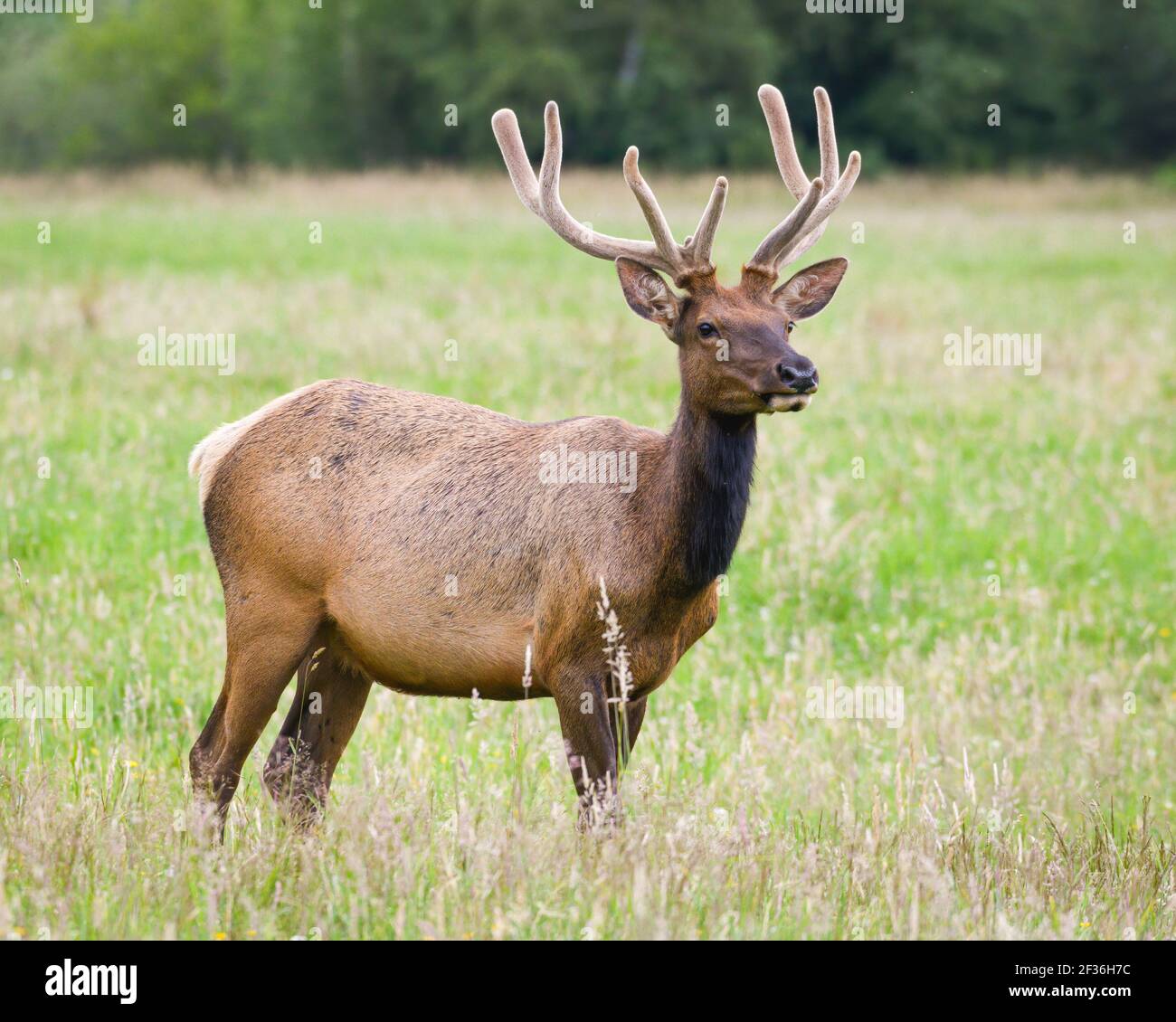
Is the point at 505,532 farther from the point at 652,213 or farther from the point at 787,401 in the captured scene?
the point at 652,213

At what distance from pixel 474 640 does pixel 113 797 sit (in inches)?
47.2

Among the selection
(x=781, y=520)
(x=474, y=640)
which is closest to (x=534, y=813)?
(x=474, y=640)

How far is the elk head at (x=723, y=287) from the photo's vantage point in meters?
4.72

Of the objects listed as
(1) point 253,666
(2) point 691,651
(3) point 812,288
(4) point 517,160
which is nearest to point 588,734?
(1) point 253,666

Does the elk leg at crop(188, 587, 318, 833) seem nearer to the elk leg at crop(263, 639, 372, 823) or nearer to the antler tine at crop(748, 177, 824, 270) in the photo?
the elk leg at crop(263, 639, 372, 823)

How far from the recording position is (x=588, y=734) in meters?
4.68

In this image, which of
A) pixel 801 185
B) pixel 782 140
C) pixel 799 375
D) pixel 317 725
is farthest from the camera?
pixel 782 140

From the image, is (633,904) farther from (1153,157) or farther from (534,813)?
(1153,157)

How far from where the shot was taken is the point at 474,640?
487 cm

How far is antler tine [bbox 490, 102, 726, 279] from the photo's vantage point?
16.3 feet

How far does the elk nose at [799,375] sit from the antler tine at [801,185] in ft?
1.95

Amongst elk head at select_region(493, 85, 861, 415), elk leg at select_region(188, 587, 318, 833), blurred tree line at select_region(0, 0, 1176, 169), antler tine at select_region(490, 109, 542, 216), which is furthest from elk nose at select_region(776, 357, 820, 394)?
blurred tree line at select_region(0, 0, 1176, 169)

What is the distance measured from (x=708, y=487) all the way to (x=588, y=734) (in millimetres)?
865
